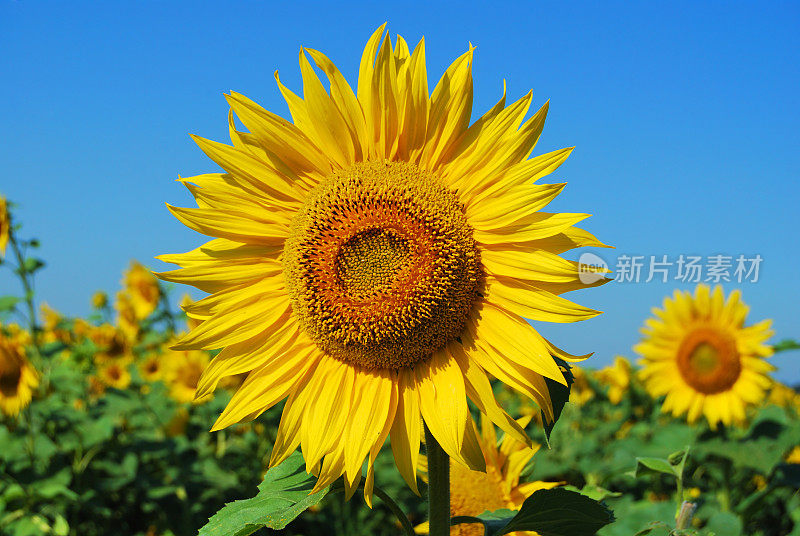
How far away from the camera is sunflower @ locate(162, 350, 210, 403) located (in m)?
7.81

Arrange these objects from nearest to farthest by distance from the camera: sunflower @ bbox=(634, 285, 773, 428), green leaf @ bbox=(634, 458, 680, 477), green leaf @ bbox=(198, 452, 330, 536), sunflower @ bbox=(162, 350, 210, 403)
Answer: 1. green leaf @ bbox=(198, 452, 330, 536)
2. green leaf @ bbox=(634, 458, 680, 477)
3. sunflower @ bbox=(634, 285, 773, 428)
4. sunflower @ bbox=(162, 350, 210, 403)

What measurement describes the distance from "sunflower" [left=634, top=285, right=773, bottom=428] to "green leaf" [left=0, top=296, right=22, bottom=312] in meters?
5.84

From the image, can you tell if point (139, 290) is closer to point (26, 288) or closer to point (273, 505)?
point (26, 288)

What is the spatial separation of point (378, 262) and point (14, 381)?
5.66 meters

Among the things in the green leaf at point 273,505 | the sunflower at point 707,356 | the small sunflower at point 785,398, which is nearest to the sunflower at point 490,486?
the green leaf at point 273,505

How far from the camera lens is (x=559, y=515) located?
1990mm

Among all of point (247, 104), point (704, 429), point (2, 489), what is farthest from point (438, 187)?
point (2, 489)

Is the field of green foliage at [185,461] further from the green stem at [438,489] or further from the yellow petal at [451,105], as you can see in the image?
the yellow petal at [451,105]

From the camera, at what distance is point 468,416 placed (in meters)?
2.00

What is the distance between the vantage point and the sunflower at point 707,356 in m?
5.89

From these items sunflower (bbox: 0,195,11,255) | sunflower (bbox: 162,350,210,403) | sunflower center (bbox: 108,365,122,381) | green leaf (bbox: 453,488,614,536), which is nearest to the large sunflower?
green leaf (bbox: 453,488,614,536)

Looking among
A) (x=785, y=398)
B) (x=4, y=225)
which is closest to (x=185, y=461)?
(x=4, y=225)

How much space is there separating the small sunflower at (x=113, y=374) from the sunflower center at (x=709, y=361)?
701 cm

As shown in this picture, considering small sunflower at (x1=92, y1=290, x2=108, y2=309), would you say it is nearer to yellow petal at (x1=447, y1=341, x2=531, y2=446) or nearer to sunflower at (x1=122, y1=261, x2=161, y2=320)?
sunflower at (x1=122, y1=261, x2=161, y2=320)
